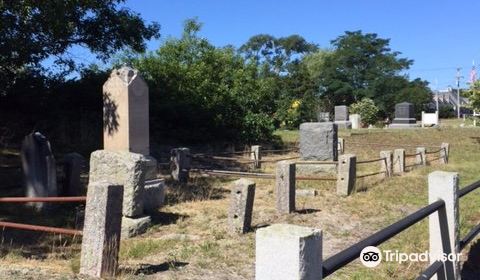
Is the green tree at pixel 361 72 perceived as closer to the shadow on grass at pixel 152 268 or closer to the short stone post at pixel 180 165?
the short stone post at pixel 180 165

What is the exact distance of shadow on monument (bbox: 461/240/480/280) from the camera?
6.54 meters

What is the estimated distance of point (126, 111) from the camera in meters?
11.0

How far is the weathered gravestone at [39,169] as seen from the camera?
10.6 m

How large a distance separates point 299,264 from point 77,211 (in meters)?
7.70

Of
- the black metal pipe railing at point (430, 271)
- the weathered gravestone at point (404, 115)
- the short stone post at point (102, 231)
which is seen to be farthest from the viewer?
the weathered gravestone at point (404, 115)

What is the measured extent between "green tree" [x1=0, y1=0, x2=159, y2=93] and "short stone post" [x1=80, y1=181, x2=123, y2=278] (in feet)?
23.4

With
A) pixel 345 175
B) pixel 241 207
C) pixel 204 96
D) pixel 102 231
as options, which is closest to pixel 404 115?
pixel 204 96

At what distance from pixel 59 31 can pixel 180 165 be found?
450cm

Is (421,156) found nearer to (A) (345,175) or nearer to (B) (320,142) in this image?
(B) (320,142)

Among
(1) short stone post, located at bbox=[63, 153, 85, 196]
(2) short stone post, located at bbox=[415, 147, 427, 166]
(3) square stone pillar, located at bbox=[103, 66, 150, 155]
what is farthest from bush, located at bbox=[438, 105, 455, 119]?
(1) short stone post, located at bbox=[63, 153, 85, 196]

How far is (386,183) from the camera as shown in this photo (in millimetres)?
13805

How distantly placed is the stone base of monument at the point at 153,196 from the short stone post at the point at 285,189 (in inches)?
86.6

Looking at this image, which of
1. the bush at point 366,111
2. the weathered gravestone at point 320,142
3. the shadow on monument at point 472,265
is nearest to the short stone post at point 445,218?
the shadow on monument at point 472,265

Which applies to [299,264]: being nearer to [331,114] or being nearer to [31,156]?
[31,156]
